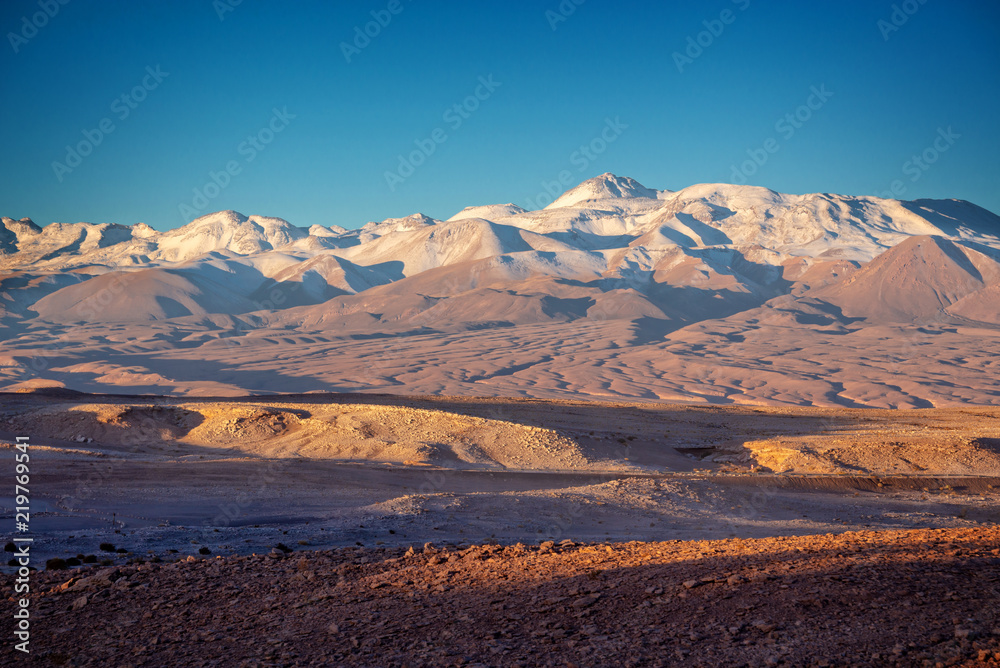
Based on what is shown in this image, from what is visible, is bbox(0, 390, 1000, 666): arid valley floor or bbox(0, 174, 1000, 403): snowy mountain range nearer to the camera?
bbox(0, 390, 1000, 666): arid valley floor

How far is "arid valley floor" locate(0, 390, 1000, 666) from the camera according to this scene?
20.0 feet

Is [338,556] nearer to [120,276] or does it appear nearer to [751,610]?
[751,610]

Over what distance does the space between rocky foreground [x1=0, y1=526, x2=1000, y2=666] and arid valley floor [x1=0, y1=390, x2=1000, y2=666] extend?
3cm

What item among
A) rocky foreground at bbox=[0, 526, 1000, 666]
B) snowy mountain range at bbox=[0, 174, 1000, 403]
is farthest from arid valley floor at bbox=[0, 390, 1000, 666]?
snowy mountain range at bbox=[0, 174, 1000, 403]

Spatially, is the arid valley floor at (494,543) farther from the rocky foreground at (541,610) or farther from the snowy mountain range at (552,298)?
the snowy mountain range at (552,298)

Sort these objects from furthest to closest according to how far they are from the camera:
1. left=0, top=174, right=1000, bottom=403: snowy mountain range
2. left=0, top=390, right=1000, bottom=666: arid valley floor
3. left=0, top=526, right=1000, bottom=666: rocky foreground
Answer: left=0, top=174, right=1000, bottom=403: snowy mountain range < left=0, top=390, right=1000, bottom=666: arid valley floor < left=0, top=526, right=1000, bottom=666: rocky foreground

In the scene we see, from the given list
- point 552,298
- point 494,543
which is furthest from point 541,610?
point 552,298

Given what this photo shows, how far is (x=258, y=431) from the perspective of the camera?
94.3 ft

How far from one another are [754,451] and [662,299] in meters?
138

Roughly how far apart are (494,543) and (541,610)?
4.65 meters

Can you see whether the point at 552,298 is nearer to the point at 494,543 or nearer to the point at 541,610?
the point at 494,543

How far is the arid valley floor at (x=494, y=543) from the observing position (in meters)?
6.11

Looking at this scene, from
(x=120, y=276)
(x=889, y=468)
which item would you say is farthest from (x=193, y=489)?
(x=120, y=276)

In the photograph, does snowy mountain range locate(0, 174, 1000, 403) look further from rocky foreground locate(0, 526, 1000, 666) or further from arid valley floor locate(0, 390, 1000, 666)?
rocky foreground locate(0, 526, 1000, 666)
